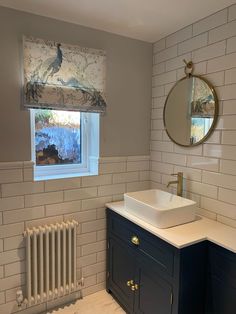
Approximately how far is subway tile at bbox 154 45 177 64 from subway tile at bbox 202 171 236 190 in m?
1.04

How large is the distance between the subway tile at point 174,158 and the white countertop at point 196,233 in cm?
49

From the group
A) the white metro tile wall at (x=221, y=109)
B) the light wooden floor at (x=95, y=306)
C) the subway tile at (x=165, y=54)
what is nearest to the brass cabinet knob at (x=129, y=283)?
the light wooden floor at (x=95, y=306)

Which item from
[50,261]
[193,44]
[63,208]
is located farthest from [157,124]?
[50,261]

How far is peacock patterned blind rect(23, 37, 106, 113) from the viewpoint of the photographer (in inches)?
67.7

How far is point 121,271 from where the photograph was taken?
1.96m

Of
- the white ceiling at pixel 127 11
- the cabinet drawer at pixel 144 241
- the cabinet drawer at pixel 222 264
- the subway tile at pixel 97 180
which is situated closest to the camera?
the cabinet drawer at pixel 222 264

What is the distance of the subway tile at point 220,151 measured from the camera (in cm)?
162

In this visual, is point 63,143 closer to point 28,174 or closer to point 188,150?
point 28,174

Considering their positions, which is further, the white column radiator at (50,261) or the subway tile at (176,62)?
the subway tile at (176,62)

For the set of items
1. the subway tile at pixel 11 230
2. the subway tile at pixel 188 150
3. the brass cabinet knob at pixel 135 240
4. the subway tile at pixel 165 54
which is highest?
the subway tile at pixel 165 54

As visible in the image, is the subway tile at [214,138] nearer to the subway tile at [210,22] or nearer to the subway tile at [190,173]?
the subway tile at [190,173]

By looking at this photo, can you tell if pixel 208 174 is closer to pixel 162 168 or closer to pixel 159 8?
pixel 162 168

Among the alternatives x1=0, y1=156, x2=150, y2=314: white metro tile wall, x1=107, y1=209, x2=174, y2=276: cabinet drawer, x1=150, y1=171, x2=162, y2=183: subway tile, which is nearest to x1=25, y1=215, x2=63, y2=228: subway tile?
x1=0, y1=156, x2=150, y2=314: white metro tile wall

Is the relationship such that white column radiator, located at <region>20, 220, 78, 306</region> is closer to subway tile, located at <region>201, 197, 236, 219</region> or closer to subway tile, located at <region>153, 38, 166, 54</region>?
subway tile, located at <region>201, 197, 236, 219</region>
